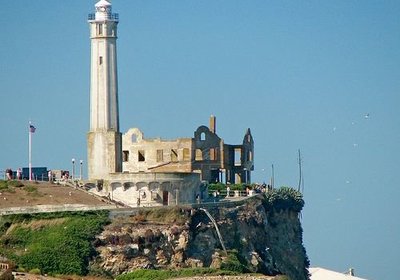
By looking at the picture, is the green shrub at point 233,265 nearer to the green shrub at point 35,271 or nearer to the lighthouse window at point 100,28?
the green shrub at point 35,271

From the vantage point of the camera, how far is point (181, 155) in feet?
427

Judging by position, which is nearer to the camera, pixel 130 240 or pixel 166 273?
pixel 166 273

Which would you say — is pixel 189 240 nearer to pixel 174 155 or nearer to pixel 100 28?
pixel 100 28

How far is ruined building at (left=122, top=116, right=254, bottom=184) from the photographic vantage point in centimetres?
12938

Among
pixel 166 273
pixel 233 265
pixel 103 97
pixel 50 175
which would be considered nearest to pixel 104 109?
pixel 103 97

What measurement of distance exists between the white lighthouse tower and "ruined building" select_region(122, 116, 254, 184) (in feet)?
34.3

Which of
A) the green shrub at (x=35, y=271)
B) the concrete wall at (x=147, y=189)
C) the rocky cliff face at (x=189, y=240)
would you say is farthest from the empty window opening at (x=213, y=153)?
the green shrub at (x=35, y=271)

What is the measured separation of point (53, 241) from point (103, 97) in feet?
53.0

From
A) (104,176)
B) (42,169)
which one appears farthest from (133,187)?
(42,169)

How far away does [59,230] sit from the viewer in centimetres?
10456

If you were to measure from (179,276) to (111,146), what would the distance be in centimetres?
1622

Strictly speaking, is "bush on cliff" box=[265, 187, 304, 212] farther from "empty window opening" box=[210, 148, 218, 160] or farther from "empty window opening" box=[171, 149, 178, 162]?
"empty window opening" box=[171, 149, 178, 162]

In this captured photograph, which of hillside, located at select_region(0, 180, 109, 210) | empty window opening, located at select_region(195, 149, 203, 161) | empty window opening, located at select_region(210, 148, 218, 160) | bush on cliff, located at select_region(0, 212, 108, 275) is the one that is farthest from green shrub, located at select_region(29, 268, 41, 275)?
empty window opening, located at select_region(210, 148, 218, 160)

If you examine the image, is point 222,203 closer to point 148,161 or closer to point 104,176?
point 104,176
